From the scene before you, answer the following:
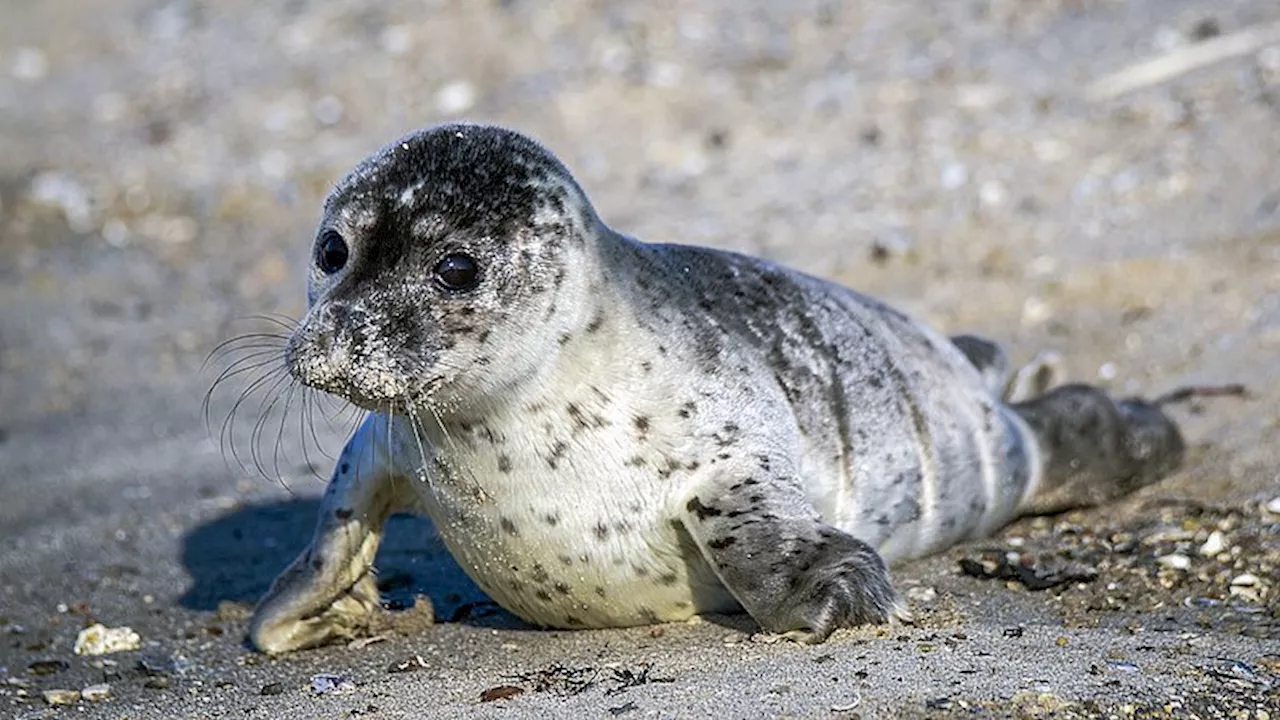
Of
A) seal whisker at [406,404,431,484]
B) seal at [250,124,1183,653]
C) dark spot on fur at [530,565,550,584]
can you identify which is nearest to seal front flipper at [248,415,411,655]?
seal at [250,124,1183,653]

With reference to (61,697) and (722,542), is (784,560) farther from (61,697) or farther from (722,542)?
(61,697)

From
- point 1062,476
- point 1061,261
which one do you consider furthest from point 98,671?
point 1061,261

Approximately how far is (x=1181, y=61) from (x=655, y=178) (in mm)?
2127

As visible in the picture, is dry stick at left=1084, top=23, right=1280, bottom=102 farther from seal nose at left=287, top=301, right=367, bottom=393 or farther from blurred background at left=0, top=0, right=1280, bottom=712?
seal nose at left=287, top=301, right=367, bottom=393

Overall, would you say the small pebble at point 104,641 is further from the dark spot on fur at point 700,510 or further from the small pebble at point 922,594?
the small pebble at point 922,594

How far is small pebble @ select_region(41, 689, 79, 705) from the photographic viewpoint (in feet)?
12.6

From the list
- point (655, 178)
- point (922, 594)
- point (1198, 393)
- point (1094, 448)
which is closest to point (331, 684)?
point (922, 594)

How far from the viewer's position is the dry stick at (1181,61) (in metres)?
7.47

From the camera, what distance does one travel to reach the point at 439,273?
11.5ft

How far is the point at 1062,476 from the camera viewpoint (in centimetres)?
488

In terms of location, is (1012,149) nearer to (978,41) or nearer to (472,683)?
(978,41)

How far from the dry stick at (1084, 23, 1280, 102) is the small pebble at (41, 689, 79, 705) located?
4958 millimetres

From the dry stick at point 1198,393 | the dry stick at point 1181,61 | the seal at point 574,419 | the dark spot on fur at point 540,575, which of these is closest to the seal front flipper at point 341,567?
the seal at point 574,419

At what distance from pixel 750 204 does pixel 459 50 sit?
238 centimetres
